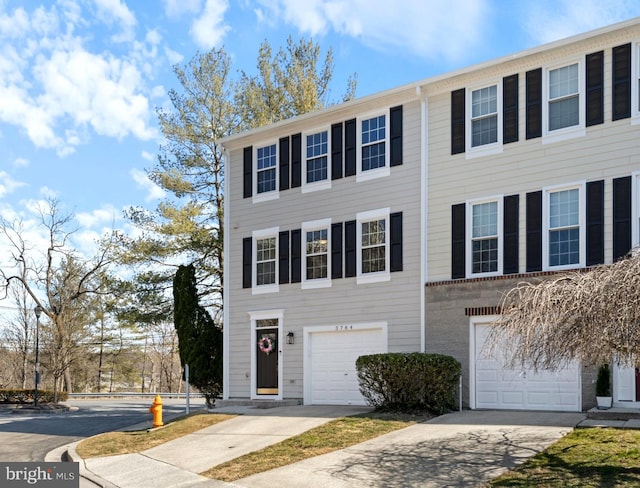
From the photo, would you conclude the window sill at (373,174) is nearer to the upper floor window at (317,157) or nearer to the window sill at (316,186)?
the window sill at (316,186)

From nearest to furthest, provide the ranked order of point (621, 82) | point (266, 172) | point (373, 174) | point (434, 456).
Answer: point (434, 456) < point (621, 82) < point (373, 174) < point (266, 172)

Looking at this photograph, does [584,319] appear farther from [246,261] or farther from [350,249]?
[246,261]

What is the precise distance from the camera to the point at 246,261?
2341 centimetres

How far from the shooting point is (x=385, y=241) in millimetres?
20141

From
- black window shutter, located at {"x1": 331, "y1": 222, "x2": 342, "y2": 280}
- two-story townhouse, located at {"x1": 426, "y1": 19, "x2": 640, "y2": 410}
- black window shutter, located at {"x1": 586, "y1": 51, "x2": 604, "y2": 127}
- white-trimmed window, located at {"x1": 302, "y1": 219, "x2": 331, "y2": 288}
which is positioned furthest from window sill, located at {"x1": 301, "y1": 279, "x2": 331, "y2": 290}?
black window shutter, located at {"x1": 586, "y1": 51, "x2": 604, "y2": 127}

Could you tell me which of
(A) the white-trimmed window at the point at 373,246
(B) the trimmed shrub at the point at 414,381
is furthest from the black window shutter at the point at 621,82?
(B) the trimmed shrub at the point at 414,381

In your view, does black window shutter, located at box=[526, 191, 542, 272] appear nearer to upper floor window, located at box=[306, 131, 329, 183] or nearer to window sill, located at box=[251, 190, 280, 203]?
upper floor window, located at box=[306, 131, 329, 183]

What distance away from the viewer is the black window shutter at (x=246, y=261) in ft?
76.5

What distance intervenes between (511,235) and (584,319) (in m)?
8.41

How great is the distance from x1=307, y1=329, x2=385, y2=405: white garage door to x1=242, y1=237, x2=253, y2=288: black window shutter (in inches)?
117

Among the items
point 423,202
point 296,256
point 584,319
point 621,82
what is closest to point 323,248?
point 296,256

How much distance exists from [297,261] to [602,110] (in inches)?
366

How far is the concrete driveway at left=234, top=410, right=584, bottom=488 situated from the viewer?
36.8ft

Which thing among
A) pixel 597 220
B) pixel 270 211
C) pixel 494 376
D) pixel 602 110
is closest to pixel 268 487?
pixel 494 376
